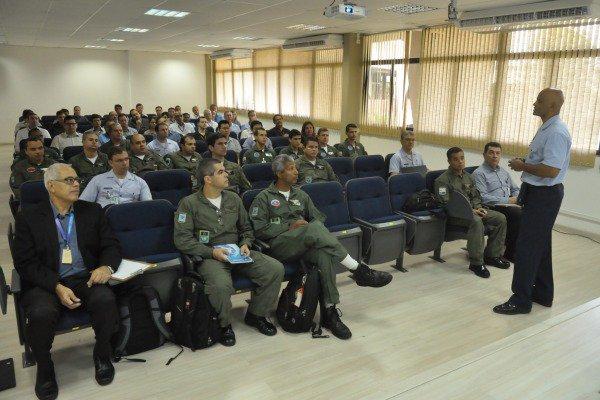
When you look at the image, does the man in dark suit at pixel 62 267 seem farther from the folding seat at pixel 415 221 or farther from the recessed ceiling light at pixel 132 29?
the recessed ceiling light at pixel 132 29

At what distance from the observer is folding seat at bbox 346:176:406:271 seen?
395 centimetres

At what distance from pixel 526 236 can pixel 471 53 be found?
5.20m

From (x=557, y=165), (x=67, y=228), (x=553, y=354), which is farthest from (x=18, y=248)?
(x=557, y=165)

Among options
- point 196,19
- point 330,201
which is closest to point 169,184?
point 330,201

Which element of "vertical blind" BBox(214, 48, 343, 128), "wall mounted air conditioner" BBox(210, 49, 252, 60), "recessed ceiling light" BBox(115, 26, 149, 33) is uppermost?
"wall mounted air conditioner" BBox(210, 49, 252, 60)

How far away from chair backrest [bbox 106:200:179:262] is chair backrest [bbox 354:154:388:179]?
9.93ft

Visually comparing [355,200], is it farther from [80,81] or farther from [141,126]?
[80,81]

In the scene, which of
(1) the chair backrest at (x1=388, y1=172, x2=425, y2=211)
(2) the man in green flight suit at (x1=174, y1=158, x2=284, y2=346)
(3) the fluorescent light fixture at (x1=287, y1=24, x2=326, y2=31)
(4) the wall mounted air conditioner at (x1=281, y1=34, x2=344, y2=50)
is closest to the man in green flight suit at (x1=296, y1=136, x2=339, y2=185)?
(1) the chair backrest at (x1=388, y1=172, x2=425, y2=211)

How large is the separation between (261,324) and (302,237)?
0.70 metres

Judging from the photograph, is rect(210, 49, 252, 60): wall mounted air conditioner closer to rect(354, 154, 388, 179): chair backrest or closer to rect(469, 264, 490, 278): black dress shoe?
rect(354, 154, 388, 179): chair backrest

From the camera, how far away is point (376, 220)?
13.5 ft

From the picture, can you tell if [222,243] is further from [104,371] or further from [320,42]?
[320,42]

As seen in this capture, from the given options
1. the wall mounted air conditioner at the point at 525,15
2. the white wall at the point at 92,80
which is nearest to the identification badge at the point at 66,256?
the wall mounted air conditioner at the point at 525,15

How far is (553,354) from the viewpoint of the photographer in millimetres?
2654
